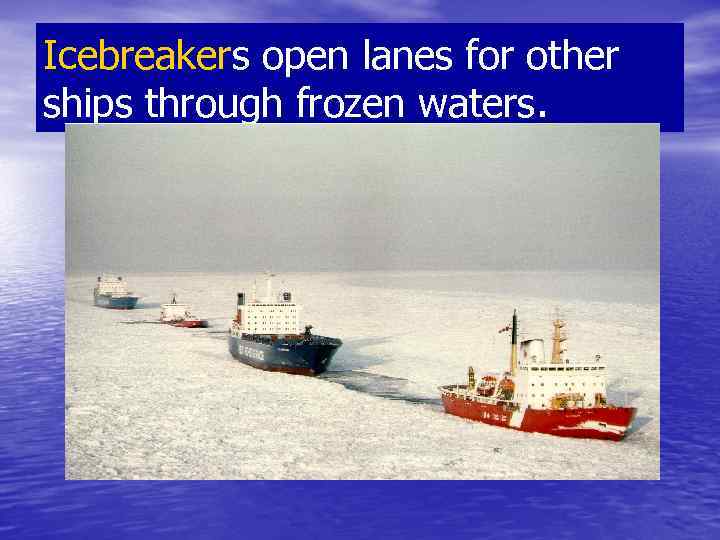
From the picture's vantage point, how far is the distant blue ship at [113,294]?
23203mm

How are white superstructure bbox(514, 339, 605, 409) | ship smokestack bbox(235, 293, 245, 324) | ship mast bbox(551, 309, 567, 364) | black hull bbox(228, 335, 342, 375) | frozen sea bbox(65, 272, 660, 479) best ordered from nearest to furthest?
frozen sea bbox(65, 272, 660, 479), white superstructure bbox(514, 339, 605, 409), ship mast bbox(551, 309, 567, 364), black hull bbox(228, 335, 342, 375), ship smokestack bbox(235, 293, 245, 324)

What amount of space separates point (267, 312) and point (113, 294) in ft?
10.2

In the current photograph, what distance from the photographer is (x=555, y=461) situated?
19.3 meters

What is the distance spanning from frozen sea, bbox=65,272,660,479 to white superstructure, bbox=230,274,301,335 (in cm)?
24

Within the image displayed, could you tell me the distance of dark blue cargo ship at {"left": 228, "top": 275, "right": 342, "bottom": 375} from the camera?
76.7 ft

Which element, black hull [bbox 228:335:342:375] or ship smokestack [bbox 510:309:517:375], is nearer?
ship smokestack [bbox 510:309:517:375]

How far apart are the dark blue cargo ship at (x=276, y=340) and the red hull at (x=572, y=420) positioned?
4.56 m

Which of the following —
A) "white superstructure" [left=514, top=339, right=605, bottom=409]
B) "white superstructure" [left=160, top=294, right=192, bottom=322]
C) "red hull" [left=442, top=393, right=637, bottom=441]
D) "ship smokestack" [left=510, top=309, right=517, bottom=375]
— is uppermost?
"white superstructure" [left=160, top=294, right=192, bottom=322]

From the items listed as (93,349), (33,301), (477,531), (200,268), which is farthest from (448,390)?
(33,301)

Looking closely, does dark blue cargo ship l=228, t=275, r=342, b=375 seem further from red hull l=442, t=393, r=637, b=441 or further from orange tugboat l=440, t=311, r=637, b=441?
red hull l=442, t=393, r=637, b=441

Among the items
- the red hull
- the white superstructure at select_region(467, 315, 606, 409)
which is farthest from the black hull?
the red hull

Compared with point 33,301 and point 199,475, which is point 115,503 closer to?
point 199,475

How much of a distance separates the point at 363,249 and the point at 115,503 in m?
6.77

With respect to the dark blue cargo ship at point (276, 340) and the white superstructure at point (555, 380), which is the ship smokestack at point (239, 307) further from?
the white superstructure at point (555, 380)
